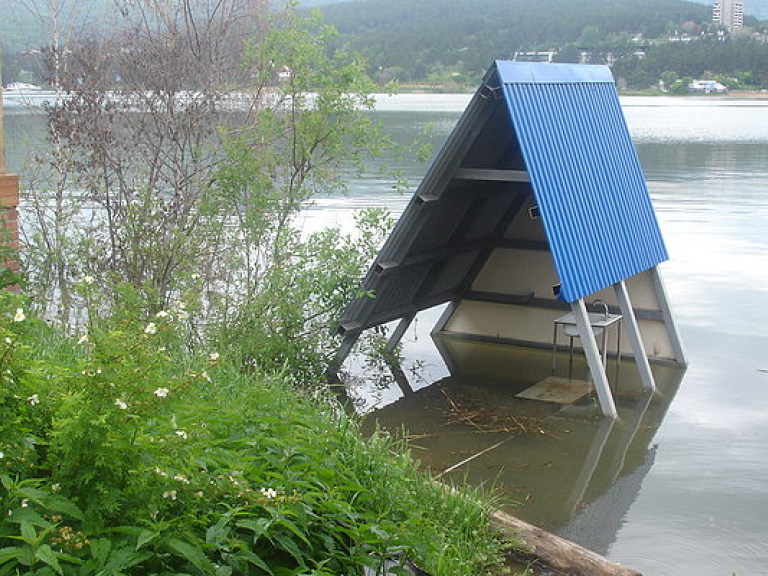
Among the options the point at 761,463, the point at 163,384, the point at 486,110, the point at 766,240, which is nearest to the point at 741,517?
the point at 761,463

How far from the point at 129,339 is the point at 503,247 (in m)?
8.46

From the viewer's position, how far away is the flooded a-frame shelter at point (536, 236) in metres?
10.1

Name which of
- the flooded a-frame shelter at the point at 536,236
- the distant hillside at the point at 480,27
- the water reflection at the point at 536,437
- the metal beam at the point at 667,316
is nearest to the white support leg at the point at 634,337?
the flooded a-frame shelter at the point at 536,236

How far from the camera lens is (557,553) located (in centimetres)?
600

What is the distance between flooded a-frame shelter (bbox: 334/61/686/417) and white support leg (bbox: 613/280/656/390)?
1 centimetres

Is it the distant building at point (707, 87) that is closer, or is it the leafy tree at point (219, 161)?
the leafy tree at point (219, 161)

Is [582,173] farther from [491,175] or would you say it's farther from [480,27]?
[480,27]

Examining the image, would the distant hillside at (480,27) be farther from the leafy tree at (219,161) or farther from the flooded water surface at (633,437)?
the flooded water surface at (633,437)

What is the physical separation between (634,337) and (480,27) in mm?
47828

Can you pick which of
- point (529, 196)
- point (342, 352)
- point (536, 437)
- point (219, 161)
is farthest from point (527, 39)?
point (536, 437)

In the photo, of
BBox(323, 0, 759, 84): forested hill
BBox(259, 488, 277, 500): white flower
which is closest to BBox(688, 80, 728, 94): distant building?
BBox(323, 0, 759, 84): forested hill

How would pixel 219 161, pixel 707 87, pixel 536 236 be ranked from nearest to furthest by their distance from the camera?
pixel 219 161 → pixel 536 236 → pixel 707 87

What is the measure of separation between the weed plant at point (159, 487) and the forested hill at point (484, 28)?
27.7m

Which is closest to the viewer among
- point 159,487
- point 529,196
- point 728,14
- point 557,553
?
point 159,487
